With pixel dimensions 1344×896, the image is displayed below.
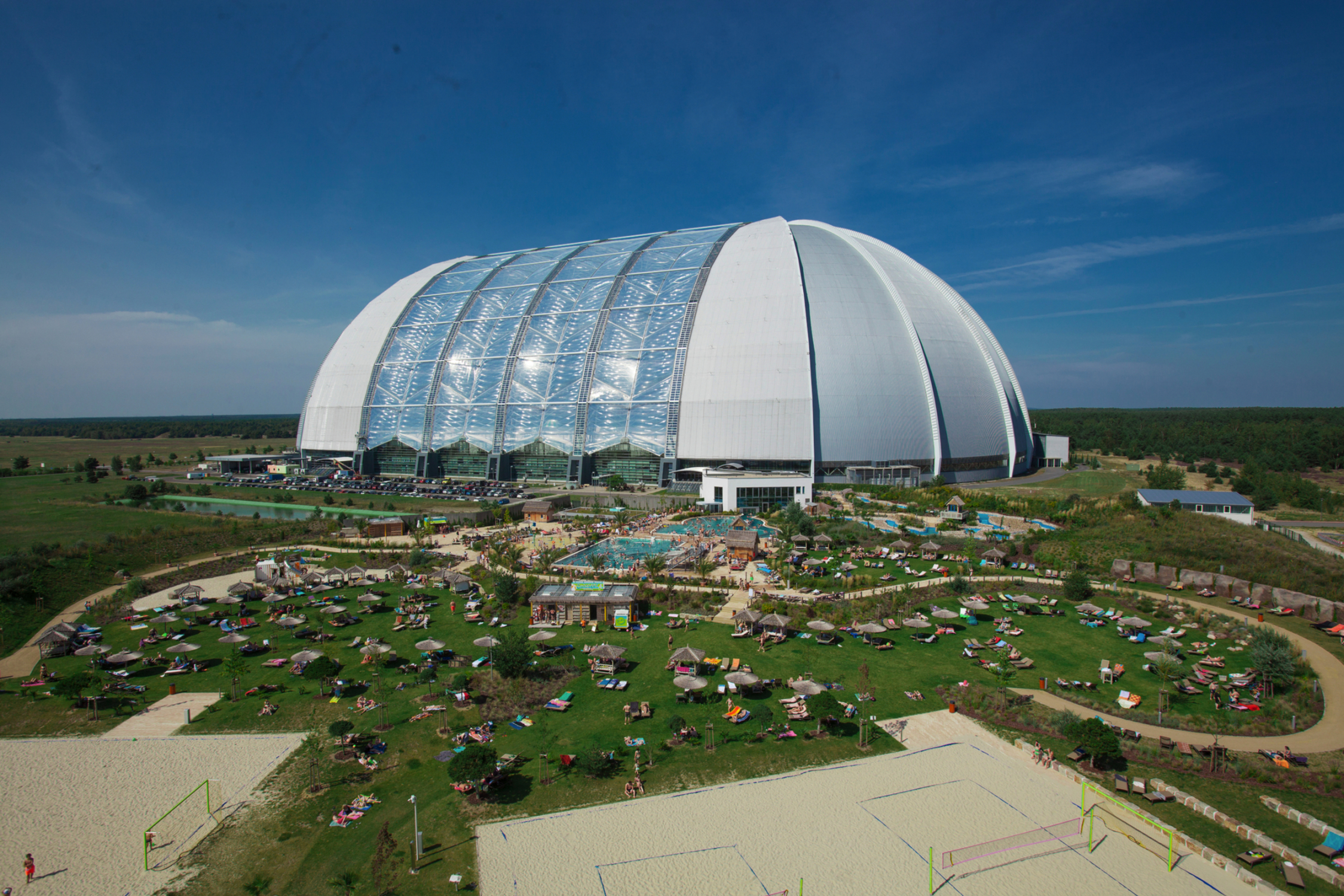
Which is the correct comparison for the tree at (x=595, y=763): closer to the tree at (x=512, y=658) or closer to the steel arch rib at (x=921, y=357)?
the tree at (x=512, y=658)

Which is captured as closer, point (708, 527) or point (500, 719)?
point (500, 719)

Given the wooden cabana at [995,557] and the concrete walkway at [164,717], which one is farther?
the wooden cabana at [995,557]

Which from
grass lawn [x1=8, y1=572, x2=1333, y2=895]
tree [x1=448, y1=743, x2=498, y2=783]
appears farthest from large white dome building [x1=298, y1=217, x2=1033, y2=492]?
tree [x1=448, y1=743, x2=498, y2=783]

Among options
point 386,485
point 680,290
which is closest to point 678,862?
point 680,290

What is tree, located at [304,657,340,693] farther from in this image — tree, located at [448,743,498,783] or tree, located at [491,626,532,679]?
tree, located at [448,743,498,783]

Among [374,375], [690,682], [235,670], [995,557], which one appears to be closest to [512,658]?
[690,682]

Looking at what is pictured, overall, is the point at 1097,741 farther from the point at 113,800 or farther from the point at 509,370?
the point at 509,370

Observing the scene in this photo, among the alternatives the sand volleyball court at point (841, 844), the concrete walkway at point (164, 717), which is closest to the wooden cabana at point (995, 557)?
the sand volleyball court at point (841, 844)
